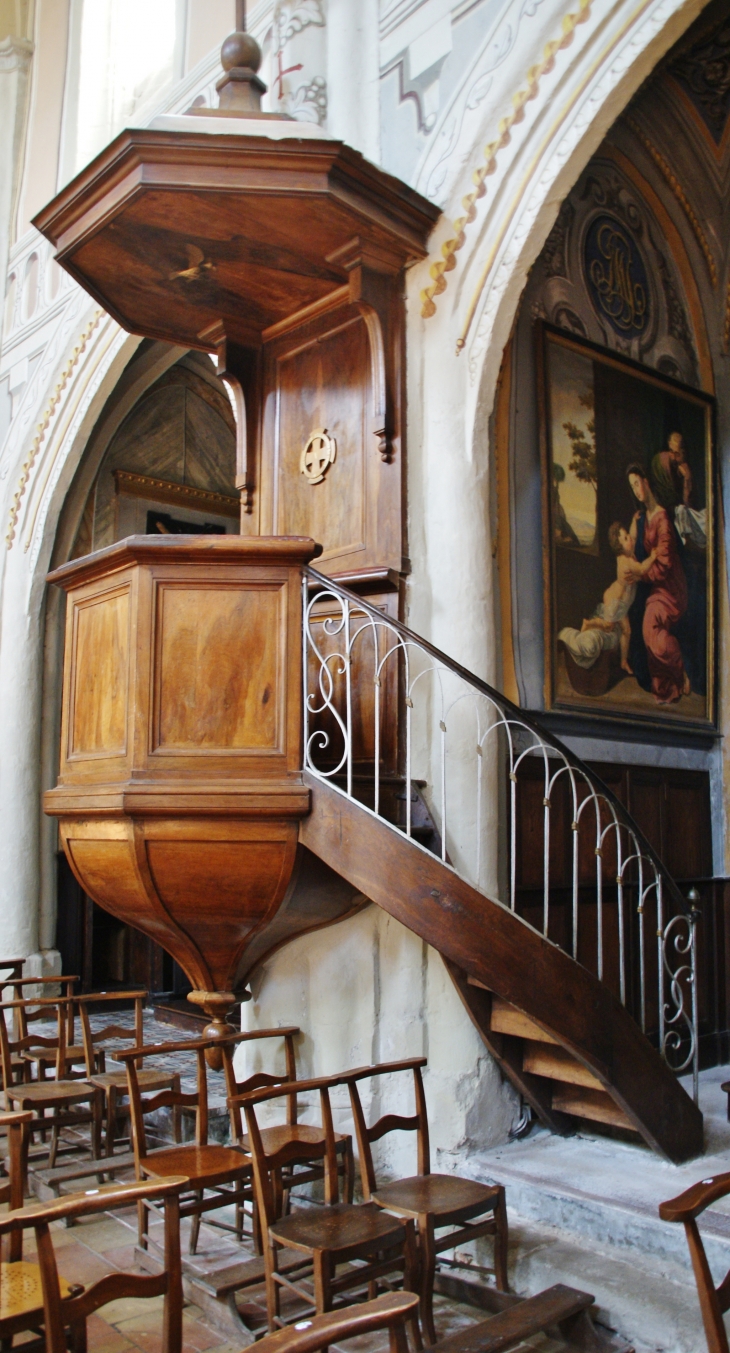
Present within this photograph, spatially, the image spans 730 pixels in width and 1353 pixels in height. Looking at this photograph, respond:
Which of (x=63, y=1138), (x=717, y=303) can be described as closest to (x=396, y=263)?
(x=717, y=303)

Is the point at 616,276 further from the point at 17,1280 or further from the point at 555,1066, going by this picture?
the point at 17,1280

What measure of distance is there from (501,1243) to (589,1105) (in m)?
0.76

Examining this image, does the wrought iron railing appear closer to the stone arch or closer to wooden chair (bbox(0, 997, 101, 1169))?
the stone arch

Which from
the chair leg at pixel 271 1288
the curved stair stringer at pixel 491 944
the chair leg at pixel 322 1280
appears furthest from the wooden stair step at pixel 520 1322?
the curved stair stringer at pixel 491 944

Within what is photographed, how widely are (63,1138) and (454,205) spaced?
446 cm

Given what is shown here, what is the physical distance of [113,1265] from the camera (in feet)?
12.0

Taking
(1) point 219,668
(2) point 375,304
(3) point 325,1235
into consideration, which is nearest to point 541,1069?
(3) point 325,1235

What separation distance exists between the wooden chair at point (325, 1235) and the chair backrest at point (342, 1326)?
102cm

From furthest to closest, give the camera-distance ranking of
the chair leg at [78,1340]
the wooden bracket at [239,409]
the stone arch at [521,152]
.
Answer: the wooden bracket at [239,409] < the stone arch at [521,152] < the chair leg at [78,1340]

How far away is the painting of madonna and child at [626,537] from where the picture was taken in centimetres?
486

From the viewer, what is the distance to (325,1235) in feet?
9.77

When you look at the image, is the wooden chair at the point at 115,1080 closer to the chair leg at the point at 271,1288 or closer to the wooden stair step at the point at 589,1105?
the chair leg at the point at 271,1288

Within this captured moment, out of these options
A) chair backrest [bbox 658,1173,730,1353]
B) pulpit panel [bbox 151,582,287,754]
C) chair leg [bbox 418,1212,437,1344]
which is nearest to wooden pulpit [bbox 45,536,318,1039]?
pulpit panel [bbox 151,582,287,754]

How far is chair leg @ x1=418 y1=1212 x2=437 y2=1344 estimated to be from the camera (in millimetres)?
3033
